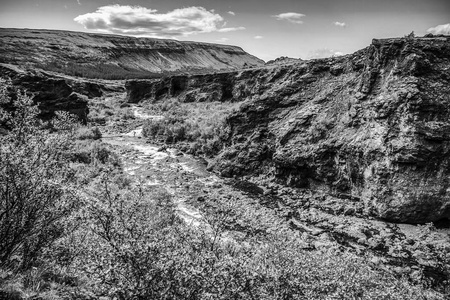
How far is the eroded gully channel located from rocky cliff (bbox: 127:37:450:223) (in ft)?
5.29

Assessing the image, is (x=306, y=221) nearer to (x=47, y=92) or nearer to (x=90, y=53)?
(x=47, y=92)

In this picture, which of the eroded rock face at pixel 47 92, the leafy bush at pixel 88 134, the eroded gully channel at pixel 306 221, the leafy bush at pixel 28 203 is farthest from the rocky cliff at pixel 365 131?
the eroded rock face at pixel 47 92

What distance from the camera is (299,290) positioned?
6938 mm

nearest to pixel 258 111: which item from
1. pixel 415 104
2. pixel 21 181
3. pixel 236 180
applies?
pixel 236 180

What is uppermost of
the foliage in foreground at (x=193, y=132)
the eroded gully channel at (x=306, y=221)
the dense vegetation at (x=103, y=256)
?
the dense vegetation at (x=103, y=256)

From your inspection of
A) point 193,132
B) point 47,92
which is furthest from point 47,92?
point 193,132

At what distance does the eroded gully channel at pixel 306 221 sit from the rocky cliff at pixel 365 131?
1.61 metres

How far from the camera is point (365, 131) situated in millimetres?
20406

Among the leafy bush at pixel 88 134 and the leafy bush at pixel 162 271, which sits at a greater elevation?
the leafy bush at pixel 162 271

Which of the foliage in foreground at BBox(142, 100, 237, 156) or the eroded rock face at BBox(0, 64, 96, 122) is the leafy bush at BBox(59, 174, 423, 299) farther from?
the eroded rock face at BBox(0, 64, 96, 122)

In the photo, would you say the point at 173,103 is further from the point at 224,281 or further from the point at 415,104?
the point at 224,281

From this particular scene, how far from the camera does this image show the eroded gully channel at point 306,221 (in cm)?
1355

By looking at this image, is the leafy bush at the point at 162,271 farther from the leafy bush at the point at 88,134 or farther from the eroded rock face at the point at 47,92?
the eroded rock face at the point at 47,92

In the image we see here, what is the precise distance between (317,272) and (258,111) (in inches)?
852
